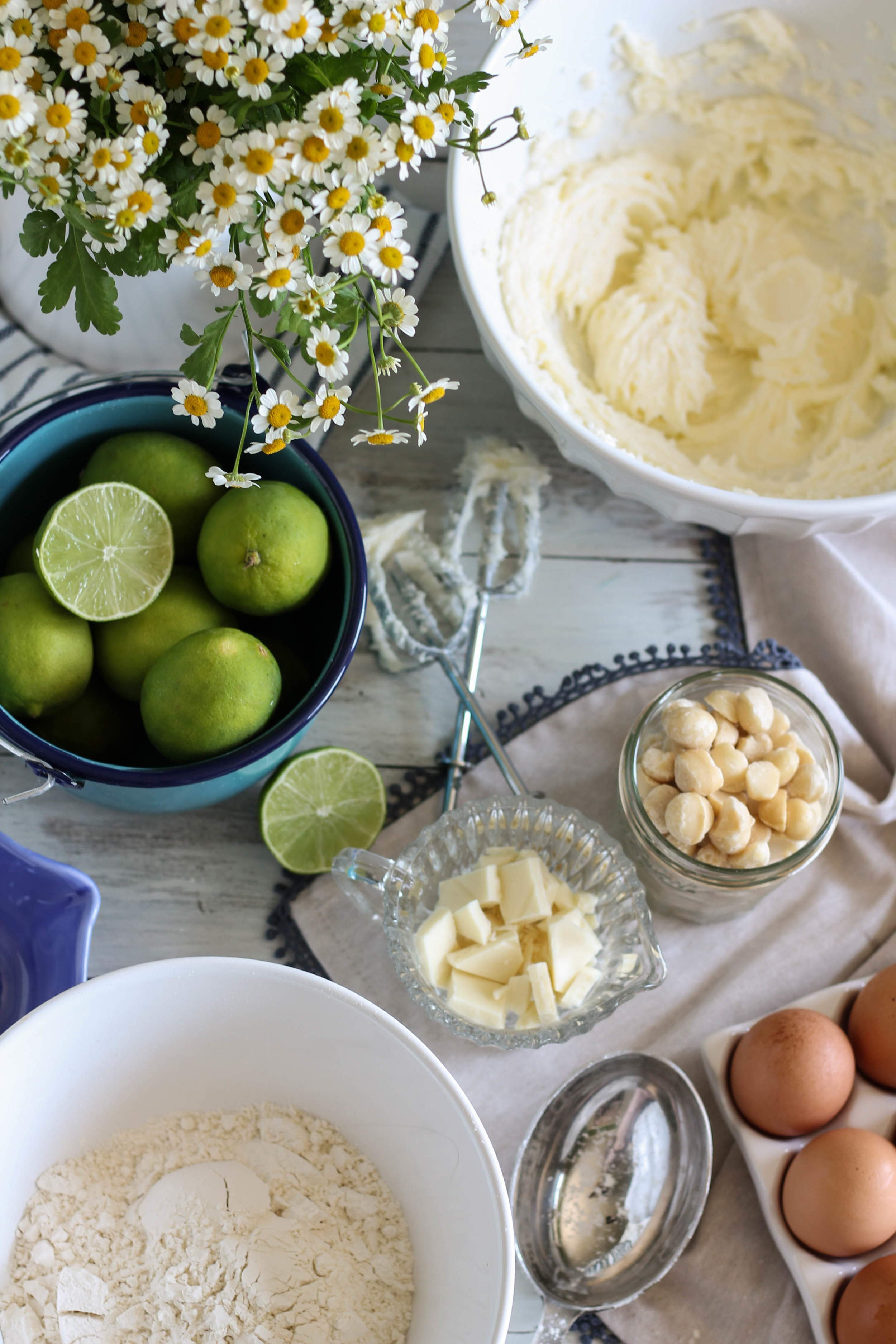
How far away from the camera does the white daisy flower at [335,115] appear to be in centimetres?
67

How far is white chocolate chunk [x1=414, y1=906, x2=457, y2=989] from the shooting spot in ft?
3.26

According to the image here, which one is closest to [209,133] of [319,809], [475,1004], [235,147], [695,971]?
[235,147]

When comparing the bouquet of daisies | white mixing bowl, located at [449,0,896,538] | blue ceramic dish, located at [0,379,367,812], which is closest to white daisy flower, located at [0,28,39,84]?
the bouquet of daisies

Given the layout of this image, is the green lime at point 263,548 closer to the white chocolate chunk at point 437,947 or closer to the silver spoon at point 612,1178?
the white chocolate chunk at point 437,947

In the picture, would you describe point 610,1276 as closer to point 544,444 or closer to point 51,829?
point 51,829

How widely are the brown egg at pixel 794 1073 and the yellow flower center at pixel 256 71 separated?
890mm

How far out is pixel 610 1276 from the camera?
3.33 feet

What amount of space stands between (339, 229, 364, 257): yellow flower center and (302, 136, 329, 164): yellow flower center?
0.16ft

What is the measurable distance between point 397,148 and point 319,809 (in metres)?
0.64

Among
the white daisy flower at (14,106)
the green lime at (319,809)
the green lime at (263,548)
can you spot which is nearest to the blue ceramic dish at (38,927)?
the green lime at (319,809)

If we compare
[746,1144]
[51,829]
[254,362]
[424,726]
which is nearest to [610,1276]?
[746,1144]

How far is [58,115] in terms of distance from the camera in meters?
0.64

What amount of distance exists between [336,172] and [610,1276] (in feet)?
3.24

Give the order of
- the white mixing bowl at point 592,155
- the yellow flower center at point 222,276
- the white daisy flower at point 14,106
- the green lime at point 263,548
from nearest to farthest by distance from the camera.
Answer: the white daisy flower at point 14,106
the yellow flower center at point 222,276
the green lime at point 263,548
the white mixing bowl at point 592,155
